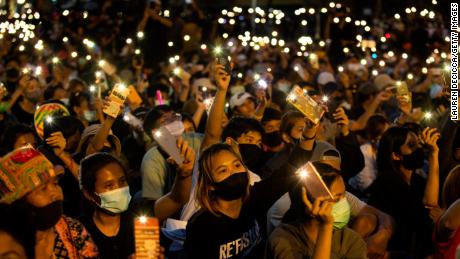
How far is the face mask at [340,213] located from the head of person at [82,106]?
5.44 metres

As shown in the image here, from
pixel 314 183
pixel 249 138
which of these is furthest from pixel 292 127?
pixel 314 183

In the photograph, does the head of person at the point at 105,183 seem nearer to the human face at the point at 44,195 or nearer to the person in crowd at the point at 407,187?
the human face at the point at 44,195

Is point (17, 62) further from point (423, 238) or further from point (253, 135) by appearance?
point (423, 238)

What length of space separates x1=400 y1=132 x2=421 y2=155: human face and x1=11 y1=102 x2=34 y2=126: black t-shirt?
5.91 meters

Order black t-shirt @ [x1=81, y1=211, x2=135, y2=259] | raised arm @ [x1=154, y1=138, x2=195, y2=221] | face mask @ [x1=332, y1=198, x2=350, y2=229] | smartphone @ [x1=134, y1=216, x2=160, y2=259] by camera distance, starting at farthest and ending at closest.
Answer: raised arm @ [x1=154, y1=138, x2=195, y2=221] → black t-shirt @ [x1=81, y1=211, x2=135, y2=259] → face mask @ [x1=332, y1=198, x2=350, y2=229] → smartphone @ [x1=134, y1=216, x2=160, y2=259]

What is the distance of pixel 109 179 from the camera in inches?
173

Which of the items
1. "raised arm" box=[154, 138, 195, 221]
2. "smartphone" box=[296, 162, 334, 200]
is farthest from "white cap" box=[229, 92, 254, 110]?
"smartphone" box=[296, 162, 334, 200]

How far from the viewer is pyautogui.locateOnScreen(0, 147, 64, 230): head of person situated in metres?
3.35

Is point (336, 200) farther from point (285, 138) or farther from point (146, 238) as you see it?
point (285, 138)

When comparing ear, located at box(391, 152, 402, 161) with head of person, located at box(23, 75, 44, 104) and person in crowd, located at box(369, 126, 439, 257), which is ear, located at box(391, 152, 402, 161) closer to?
person in crowd, located at box(369, 126, 439, 257)

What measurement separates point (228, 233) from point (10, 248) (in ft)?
4.40

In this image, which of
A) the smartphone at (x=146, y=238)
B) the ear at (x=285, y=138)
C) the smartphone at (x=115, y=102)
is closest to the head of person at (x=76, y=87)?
the smartphone at (x=115, y=102)

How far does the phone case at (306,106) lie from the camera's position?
5.09 m

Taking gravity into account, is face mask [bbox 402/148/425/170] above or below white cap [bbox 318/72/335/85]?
above
